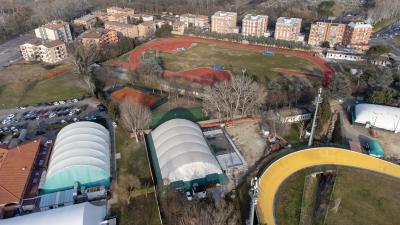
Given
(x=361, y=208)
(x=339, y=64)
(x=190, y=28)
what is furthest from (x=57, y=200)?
(x=190, y=28)

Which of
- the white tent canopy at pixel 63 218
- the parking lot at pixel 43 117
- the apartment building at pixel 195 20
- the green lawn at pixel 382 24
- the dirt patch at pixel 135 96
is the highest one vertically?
the apartment building at pixel 195 20

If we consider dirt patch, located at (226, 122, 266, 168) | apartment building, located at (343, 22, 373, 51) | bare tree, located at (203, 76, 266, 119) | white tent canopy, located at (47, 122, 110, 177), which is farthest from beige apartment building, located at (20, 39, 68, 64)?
apartment building, located at (343, 22, 373, 51)

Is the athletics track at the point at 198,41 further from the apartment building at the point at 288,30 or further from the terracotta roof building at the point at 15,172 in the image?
the terracotta roof building at the point at 15,172

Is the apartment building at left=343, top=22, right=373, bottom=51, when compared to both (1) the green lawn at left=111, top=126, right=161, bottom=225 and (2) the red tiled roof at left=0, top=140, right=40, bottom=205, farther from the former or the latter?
(2) the red tiled roof at left=0, top=140, right=40, bottom=205

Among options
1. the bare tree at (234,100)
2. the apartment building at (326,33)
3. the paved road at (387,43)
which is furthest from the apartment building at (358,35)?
the bare tree at (234,100)

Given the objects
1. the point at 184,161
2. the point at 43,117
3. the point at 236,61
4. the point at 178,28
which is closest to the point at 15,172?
the point at 43,117

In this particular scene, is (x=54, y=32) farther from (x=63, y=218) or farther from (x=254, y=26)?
(x=63, y=218)
